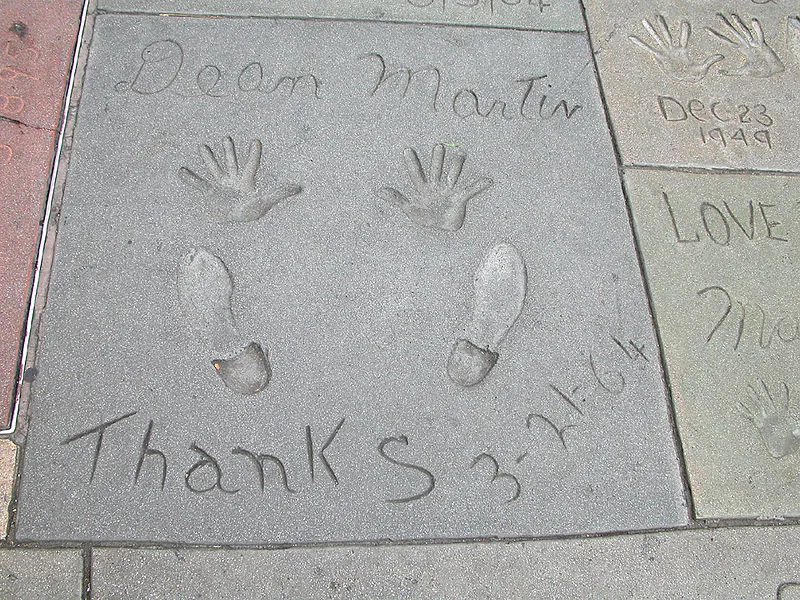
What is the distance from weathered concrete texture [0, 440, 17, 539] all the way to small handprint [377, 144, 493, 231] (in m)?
1.14

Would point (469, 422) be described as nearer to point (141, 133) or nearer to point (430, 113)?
point (430, 113)

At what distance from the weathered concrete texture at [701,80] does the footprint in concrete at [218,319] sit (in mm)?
1258

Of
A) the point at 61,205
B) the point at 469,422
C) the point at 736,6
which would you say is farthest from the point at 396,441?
the point at 736,6


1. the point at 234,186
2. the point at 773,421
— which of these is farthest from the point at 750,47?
the point at 234,186

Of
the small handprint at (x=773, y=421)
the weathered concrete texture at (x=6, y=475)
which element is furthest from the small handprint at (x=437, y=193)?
the weathered concrete texture at (x=6, y=475)

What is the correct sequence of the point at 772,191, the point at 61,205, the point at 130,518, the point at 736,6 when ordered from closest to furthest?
the point at 130,518 < the point at 61,205 < the point at 772,191 < the point at 736,6

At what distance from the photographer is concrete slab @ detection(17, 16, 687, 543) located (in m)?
1.45

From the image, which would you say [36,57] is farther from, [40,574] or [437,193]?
[40,574]

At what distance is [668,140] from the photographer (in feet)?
6.15

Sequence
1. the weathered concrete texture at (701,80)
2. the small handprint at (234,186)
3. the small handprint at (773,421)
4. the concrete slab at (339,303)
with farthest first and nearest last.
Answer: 1. the weathered concrete texture at (701,80)
2. the small handprint at (234,186)
3. the small handprint at (773,421)
4. the concrete slab at (339,303)

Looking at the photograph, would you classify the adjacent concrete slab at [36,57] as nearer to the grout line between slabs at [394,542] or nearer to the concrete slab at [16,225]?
the concrete slab at [16,225]

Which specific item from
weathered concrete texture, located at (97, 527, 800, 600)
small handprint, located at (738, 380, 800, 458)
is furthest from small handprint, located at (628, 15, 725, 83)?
weathered concrete texture, located at (97, 527, 800, 600)

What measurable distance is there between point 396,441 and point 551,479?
0.40 meters

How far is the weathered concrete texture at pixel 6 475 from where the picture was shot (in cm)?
138
